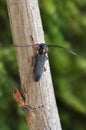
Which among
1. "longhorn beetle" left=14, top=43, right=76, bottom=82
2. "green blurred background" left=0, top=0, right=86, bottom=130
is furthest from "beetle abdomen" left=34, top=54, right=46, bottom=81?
"green blurred background" left=0, top=0, right=86, bottom=130

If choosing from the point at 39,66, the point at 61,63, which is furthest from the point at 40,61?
the point at 61,63

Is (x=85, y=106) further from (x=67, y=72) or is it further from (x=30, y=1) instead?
(x=30, y=1)

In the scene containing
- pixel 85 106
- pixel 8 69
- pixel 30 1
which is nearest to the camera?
pixel 30 1

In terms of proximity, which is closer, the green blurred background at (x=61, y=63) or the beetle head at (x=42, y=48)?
the beetle head at (x=42, y=48)

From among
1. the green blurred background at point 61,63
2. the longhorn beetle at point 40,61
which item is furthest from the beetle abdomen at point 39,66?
the green blurred background at point 61,63

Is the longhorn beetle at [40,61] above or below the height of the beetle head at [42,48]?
below

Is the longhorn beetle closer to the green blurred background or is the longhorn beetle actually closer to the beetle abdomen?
the beetle abdomen

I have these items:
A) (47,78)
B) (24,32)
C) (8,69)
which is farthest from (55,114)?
(8,69)

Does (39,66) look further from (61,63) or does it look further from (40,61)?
(61,63)

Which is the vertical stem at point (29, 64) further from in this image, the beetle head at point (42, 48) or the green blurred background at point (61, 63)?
the green blurred background at point (61, 63)
